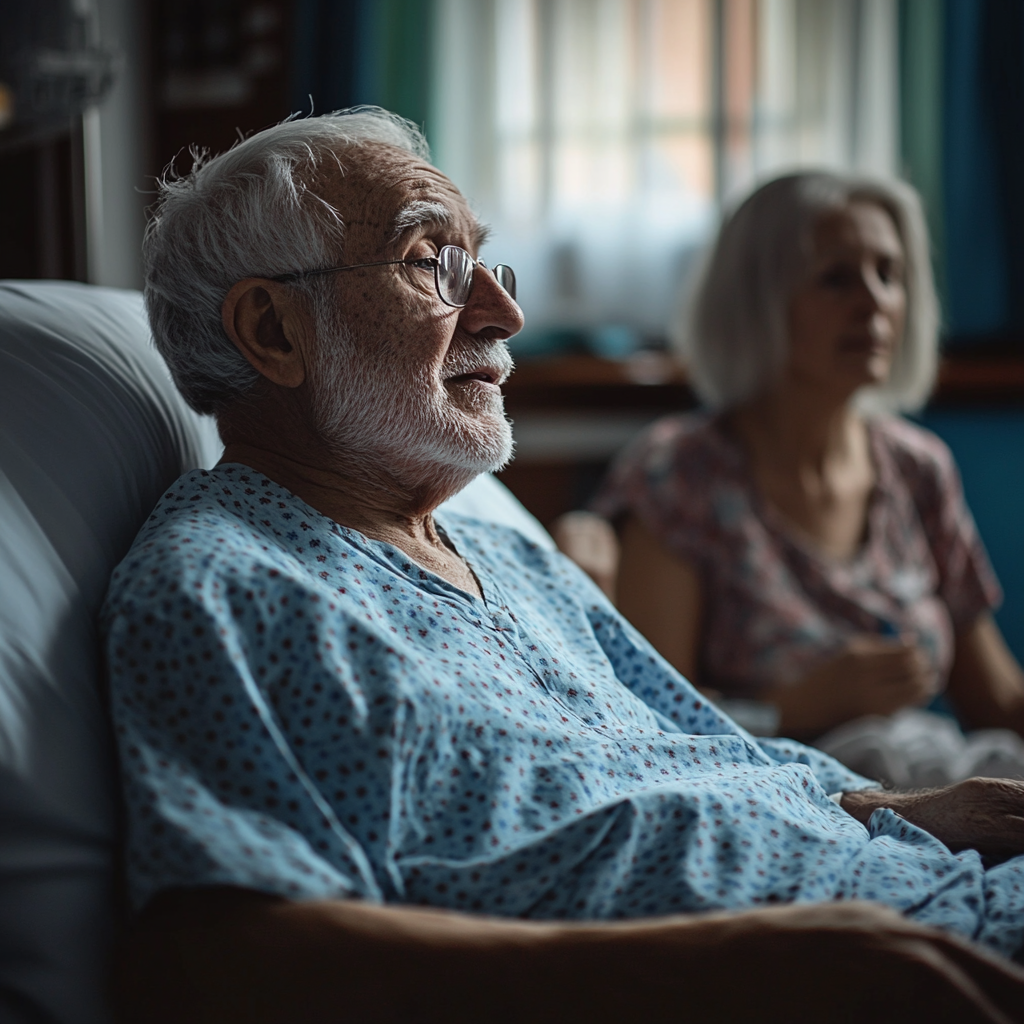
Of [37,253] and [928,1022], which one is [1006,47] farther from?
[928,1022]

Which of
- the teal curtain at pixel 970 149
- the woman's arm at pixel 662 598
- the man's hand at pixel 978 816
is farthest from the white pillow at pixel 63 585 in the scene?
the teal curtain at pixel 970 149

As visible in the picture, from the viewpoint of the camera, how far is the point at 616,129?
263 centimetres

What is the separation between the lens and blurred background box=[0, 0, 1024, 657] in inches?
98.4

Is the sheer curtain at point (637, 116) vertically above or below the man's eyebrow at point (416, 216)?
above

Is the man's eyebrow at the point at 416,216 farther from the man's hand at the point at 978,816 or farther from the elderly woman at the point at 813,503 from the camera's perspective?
the elderly woman at the point at 813,503

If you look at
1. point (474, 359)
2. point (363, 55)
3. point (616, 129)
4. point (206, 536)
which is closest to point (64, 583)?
point (206, 536)

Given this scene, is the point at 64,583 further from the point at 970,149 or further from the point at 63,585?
the point at 970,149

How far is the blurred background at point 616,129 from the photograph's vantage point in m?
2.50

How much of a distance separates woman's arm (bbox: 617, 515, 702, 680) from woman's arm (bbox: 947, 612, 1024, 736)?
52cm

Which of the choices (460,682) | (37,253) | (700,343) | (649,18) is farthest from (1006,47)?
(460,682)

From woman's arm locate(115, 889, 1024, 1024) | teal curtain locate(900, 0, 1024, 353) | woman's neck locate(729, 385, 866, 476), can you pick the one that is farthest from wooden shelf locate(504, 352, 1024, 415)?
woman's arm locate(115, 889, 1024, 1024)

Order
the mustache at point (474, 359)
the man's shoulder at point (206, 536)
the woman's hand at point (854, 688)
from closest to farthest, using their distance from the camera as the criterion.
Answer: the man's shoulder at point (206, 536), the mustache at point (474, 359), the woman's hand at point (854, 688)

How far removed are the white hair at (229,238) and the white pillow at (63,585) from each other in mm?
73

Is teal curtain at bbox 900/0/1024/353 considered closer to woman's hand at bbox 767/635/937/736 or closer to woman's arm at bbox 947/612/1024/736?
woman's arm at bbox 947/612/1024/736
